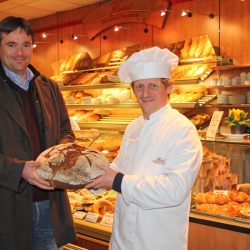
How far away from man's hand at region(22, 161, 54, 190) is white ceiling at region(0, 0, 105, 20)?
233 inches

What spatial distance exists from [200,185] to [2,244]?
1483mm

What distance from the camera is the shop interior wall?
5.69 m

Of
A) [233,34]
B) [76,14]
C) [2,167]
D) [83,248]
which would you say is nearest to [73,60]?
[76,14]

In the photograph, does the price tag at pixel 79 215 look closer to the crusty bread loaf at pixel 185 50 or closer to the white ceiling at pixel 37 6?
the crusty bread loaf at pixel 185 50

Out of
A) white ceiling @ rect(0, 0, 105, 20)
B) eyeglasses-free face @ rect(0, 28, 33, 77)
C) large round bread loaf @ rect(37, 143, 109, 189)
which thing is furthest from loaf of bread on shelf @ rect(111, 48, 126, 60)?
large round bread loaf @ rect(37, 143, 109, 189)

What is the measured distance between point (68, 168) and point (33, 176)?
176 mm

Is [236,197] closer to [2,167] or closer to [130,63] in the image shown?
[130,63]

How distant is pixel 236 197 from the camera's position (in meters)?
2.74

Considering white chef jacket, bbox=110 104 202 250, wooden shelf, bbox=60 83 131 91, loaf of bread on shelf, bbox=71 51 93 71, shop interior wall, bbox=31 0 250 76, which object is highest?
shop interior wall, bbox=31 0 250 76

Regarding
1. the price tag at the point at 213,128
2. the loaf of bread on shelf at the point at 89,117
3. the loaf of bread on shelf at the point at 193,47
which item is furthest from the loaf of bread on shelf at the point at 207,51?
the price tag at the point at 213,128

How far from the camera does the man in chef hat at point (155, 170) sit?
5.65 feet

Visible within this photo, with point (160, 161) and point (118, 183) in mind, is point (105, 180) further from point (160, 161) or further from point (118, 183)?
point (160, 161)

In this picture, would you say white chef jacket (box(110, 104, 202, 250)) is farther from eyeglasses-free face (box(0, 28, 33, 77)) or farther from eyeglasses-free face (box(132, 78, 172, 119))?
eyeglasses-free face (box(0, 28, 33, 77))

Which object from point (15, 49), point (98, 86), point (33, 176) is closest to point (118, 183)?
point (33, 176)
